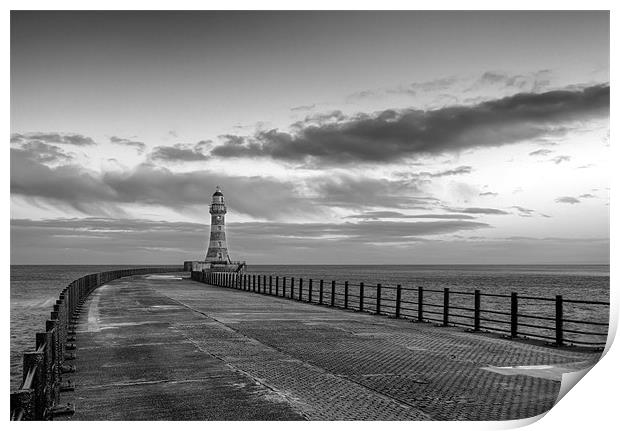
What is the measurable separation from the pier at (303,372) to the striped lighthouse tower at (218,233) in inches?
2841

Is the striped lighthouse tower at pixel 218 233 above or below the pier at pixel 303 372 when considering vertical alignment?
above

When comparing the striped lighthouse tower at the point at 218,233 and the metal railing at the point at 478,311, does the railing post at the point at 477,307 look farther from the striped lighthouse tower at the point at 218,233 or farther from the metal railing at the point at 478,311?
the striped lighthouse tower at the point at 218,233

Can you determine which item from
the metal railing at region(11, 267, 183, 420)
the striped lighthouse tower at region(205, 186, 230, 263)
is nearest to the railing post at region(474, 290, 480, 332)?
the metal railing at region(11, 267, 183, 420)

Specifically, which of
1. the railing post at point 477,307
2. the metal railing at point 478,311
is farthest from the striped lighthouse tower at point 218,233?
the railing post at point 477,307

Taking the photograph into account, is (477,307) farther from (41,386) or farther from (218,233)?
(218,233)

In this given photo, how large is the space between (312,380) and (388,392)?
1445mm

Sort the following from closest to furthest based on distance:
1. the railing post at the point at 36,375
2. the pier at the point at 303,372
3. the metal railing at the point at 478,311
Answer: the railing post at the point at 36,375, the pier at the point at 303,372, the metal railing at the point at 478,311

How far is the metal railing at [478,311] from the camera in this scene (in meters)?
16.6

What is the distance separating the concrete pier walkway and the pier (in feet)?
0.07

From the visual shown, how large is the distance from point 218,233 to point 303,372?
274ft

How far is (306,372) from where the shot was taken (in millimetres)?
11477
